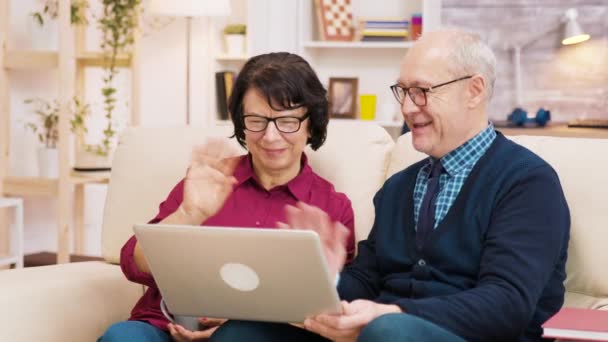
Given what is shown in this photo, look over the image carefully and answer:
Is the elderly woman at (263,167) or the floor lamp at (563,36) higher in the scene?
the floor lamp at (563,36)

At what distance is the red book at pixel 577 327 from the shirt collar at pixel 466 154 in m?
0.46

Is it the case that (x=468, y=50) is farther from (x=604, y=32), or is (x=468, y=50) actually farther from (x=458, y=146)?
(x=604, y=32)

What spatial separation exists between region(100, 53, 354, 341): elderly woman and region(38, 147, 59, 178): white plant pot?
2474 millimetres

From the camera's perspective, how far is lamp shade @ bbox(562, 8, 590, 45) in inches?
192

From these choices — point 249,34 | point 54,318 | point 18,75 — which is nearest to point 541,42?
point 249,34

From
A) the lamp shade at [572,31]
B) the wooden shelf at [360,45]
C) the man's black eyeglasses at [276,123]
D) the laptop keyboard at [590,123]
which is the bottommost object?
the laptop keyboard at [590,123]

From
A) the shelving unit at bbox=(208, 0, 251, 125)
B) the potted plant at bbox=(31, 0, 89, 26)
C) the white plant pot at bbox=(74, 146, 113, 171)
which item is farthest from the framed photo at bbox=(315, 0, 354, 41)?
the white plant pot at bbox=(74, 146, 113, 171)

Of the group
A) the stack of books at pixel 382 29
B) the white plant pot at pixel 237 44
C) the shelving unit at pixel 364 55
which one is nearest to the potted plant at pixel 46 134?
the white plant pot at pixel 237 44

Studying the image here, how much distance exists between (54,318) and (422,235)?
2.70 feet

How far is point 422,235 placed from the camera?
2008 millimetres

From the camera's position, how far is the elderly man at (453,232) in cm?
177

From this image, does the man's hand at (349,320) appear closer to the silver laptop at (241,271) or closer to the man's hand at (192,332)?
the silver laptop at (241,271)

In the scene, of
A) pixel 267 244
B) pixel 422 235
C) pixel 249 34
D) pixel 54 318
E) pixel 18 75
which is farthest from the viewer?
pixel 249 34

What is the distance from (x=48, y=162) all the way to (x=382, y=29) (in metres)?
1.84
